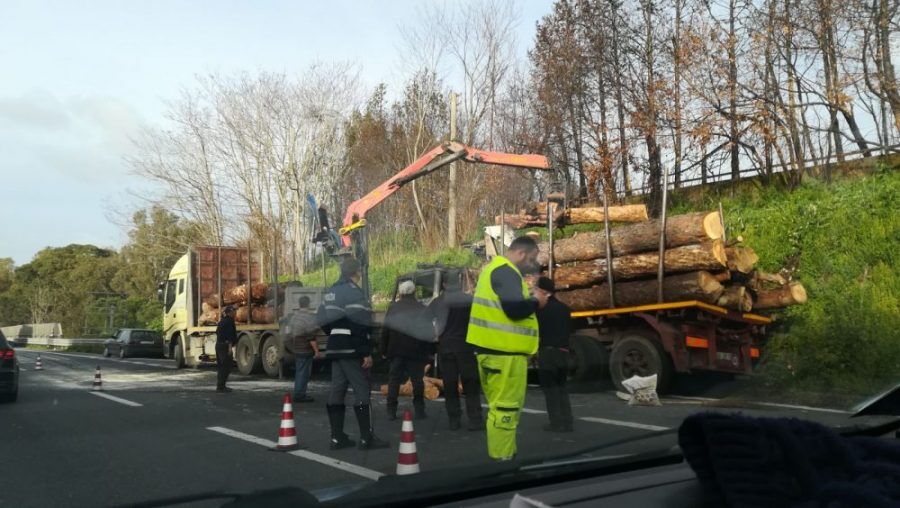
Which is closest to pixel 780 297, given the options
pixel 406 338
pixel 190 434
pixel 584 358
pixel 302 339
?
pixel 584 358

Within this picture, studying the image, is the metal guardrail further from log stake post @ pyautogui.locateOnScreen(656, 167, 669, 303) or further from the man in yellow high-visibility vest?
log stake post @ pyautogui.locateOnScreen(656, 167, 669, 303)

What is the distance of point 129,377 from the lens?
2.83 m

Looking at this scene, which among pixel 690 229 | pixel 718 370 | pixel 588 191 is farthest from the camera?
pixel 690 229

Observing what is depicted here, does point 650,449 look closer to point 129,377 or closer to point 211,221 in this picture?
point 211,221

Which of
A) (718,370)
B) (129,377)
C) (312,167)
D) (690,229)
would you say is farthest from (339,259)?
(690,229)

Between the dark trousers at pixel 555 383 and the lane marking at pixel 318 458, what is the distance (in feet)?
2.68

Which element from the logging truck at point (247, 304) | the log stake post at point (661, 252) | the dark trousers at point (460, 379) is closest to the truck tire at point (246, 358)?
the logging truck at point (247, 304)

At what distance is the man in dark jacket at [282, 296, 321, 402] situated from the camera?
271cm

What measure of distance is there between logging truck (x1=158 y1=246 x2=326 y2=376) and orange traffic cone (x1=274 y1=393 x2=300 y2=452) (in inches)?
11.3

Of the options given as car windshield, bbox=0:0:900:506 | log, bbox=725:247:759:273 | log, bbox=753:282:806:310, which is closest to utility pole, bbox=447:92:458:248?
car windshield, bbox=0:0:900:506

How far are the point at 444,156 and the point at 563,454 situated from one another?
106 centimetres

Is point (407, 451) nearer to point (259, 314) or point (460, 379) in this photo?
point (460, 379)

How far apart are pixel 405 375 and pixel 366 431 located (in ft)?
2.00

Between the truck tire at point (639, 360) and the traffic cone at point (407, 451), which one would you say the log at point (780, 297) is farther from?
the traffic cone at point (407, 451)
